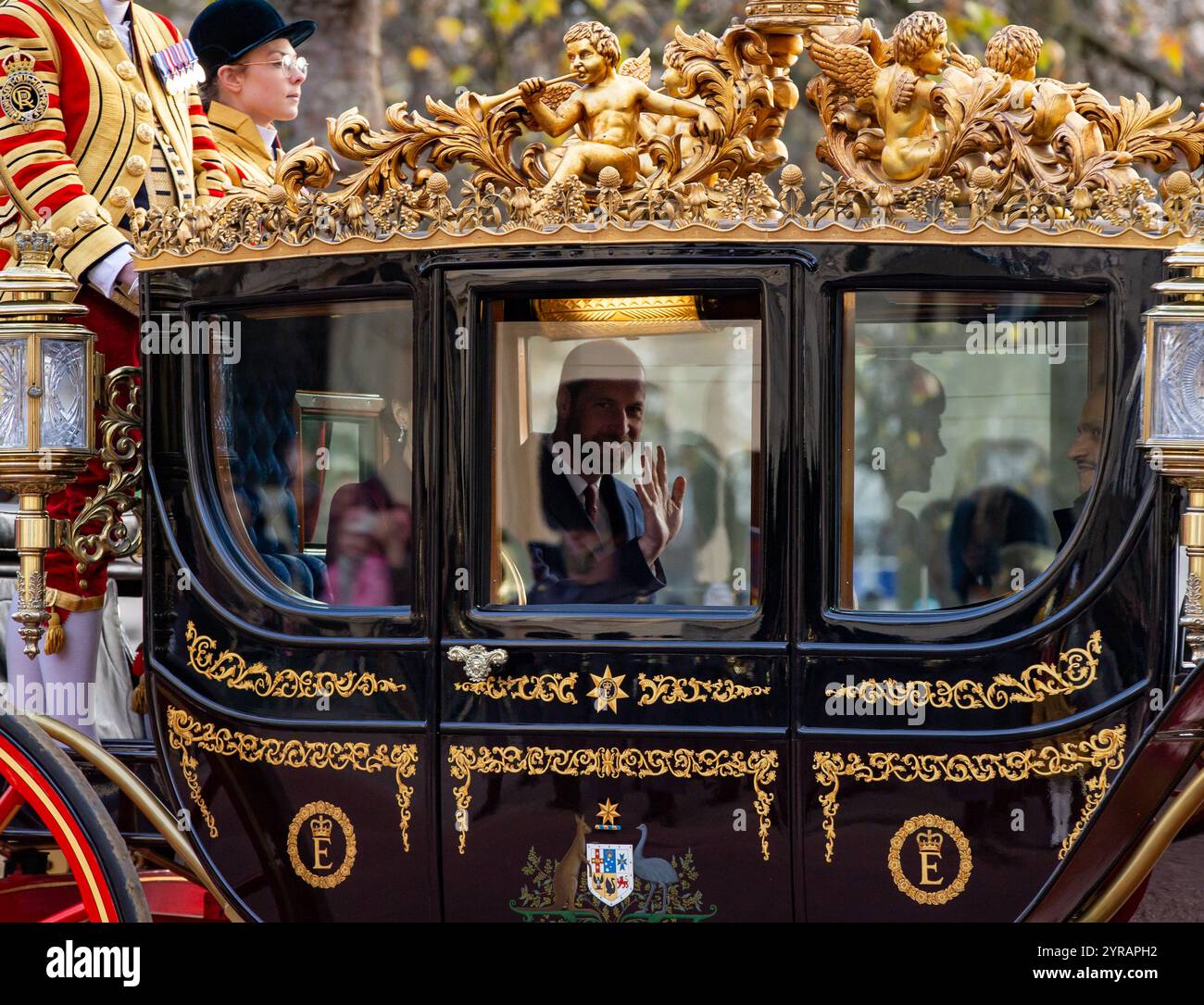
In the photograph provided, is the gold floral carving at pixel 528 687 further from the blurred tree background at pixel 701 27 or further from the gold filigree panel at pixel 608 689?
the blurred tree background at pixel 701 27

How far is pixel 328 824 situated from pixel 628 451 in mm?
1020

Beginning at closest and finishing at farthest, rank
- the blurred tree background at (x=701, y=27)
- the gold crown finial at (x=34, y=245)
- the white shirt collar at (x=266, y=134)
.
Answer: the gold crown finial at (x=34, y=245), the white shirt collar at (x=266, y=134), the blurred tree background at (x=701, y=27)

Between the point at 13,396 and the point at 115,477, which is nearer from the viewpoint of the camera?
the point at 13,396

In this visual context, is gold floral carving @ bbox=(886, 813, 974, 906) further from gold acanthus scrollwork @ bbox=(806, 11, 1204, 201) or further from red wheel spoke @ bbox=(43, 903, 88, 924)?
red wheel spoke @ bbox=(43, 903, 88, 924)

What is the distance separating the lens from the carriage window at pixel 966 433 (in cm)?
339

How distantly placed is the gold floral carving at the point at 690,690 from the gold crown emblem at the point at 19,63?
2176mm

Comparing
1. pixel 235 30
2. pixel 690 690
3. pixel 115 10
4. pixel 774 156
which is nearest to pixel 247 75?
pixel 235 30

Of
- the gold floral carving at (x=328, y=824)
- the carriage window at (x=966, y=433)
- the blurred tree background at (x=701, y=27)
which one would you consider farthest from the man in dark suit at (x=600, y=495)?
the blurred tree background at (x=701, y=27)

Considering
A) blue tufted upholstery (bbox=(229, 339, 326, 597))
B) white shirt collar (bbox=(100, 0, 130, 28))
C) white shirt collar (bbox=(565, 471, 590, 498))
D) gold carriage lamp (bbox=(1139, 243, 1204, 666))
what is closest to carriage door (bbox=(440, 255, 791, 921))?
white shirt collar (bbox=(565, 471, 590, 498))

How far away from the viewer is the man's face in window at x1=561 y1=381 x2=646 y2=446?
3.50 metres

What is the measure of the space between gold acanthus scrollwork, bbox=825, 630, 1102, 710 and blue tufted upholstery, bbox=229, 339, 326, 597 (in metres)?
1.23

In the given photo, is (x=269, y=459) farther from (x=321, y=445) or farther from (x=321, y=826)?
(x=321, y=826)

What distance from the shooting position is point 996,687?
338cm
